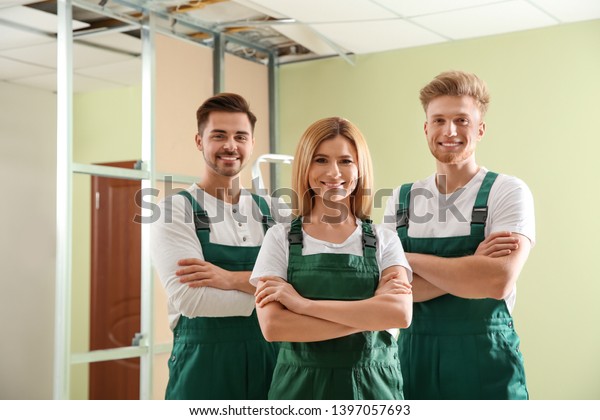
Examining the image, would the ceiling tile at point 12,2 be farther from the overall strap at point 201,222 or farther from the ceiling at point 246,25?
the overall strap at point 201,222

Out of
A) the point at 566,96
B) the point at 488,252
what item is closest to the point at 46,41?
the point at 566,96

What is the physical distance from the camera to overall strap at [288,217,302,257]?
1886mm

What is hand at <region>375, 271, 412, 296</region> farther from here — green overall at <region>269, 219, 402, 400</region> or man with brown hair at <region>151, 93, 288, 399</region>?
man with brown hair at <region>151, 93, 288, 399</region>

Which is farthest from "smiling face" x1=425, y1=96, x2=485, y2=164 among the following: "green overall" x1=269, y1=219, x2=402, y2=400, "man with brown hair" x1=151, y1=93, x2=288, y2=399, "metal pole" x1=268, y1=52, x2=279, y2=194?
"metal pole" x1=268, y1=52, x2=279, y2=194

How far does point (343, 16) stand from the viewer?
434 centimetres

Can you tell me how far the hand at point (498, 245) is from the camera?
2080mm

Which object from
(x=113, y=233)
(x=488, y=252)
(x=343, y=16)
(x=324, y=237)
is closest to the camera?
(x=324, y=237)

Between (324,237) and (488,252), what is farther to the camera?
(488,252)

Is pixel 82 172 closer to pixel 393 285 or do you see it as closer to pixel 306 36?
pixel 306 36

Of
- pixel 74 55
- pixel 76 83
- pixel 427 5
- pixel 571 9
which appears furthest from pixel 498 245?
pixel 76 83

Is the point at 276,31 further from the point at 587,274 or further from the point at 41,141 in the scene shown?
the point at 587,274

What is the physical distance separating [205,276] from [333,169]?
1.82 feet

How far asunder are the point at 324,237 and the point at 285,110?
3760mm

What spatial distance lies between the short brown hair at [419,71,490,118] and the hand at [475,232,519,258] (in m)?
0.38
